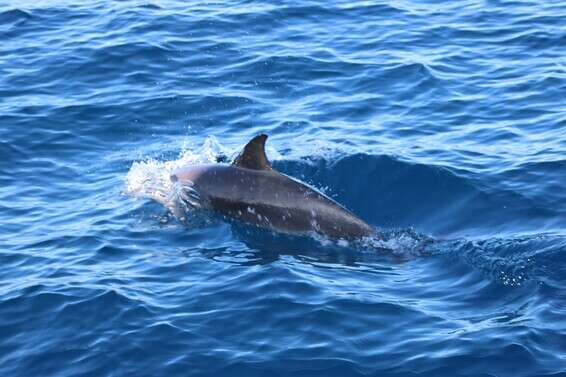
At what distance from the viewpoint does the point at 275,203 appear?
14391 mm

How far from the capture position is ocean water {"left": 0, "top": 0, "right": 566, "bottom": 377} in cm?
1155

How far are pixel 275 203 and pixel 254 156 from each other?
723 millimetres

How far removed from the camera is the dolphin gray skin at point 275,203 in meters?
14.2

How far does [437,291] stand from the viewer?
1269 cm

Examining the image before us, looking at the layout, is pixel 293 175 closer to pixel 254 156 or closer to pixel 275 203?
pixel 275 203

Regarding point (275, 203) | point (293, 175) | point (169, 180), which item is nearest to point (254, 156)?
point (275, 203)

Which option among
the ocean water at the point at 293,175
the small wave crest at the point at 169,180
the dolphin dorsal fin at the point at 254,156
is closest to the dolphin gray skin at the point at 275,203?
the dolphin dorsal fin at the point at 254,156

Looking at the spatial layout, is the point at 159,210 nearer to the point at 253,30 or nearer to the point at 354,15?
the point at 253,30

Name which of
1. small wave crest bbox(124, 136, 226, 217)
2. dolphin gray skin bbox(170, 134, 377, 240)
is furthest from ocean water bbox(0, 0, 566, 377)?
dolphin gray skin bbox(170, 134, 377, 240)

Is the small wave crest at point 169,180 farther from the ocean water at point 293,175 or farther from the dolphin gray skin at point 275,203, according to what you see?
the dolphin gray skin at point 275,203

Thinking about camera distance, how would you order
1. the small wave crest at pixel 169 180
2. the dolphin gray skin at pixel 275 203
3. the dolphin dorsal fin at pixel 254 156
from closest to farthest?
1. the dolphin dorsal fin at pixel 254 156
2. the dolphin gray skin at pixel 275 203
3. the small wave crest at pixel 169 180

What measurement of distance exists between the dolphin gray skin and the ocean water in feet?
0.74

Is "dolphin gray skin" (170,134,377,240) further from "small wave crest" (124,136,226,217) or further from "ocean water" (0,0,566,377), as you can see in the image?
"small wave crest" (124,136,226,217)

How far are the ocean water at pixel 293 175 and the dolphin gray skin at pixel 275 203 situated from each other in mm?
224
